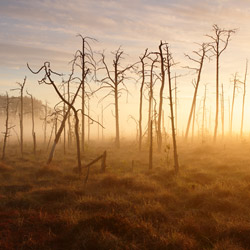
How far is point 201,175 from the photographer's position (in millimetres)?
12578

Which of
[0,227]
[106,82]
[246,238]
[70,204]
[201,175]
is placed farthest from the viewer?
[106,82]

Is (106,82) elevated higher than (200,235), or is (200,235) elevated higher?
(106,82)

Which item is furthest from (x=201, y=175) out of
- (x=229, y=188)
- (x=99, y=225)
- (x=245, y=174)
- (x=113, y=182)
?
(x=99, y=225)

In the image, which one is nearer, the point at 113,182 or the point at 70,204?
the point at 70,204

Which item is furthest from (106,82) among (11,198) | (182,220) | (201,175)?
(182,220)

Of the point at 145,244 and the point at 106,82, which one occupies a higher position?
the point at 106,82

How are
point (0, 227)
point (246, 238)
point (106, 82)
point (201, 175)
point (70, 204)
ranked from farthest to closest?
point (106, 82), point (201, 175), point (70, 204), point (0, 227), point (246, 238)

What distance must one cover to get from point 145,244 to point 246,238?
2.26 meters

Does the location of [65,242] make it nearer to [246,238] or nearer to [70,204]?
[70,204]

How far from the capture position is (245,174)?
39.6 feet

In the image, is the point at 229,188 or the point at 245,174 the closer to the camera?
the point at 229,188

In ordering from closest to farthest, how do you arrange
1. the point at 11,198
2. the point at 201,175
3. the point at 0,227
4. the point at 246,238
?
the point at 246,238 < the point at 0,227 < the point at 11,198 < the point at 201,175

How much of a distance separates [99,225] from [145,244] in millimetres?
1318

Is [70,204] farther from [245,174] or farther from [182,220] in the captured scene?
[245,174]
